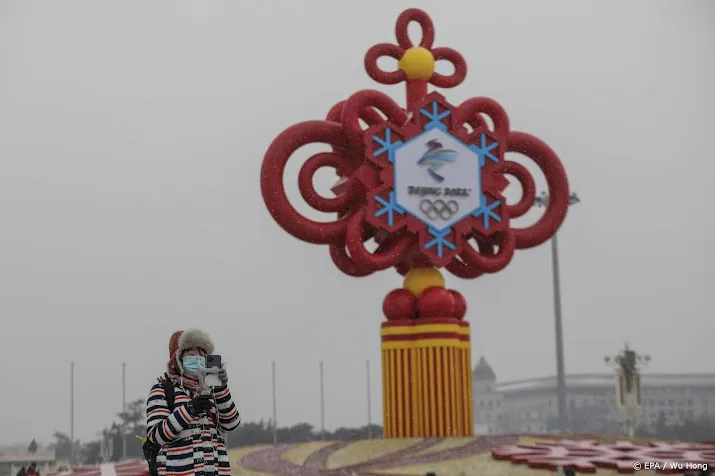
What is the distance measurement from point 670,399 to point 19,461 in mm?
16887

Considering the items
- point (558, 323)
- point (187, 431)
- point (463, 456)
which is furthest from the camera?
point (558, 323)

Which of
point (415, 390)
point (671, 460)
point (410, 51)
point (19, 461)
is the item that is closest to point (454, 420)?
point (415, 390)

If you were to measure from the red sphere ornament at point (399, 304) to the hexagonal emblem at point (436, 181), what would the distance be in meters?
0.70

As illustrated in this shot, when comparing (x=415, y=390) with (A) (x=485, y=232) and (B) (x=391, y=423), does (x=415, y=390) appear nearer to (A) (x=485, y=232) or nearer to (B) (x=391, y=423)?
(B) (x=391, y=423)

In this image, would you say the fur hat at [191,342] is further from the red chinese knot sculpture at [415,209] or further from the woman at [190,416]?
the red chinese knot sculpture at [415,209]

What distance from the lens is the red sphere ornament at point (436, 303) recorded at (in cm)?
1761

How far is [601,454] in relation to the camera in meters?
15.3

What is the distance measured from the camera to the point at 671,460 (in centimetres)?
1469

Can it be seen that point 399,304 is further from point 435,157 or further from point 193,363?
point 193,363

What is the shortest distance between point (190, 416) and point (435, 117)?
12.5 m

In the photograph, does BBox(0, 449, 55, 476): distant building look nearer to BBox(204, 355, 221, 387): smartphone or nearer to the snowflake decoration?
the snowflake decoration

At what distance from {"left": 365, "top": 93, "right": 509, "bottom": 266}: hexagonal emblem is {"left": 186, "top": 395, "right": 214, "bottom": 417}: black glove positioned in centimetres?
1153

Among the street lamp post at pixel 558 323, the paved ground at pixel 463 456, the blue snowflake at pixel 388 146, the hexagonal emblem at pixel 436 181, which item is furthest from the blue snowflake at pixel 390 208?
the street lamp post at pixel 558 323

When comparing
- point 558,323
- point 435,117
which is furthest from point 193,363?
point 558,323
